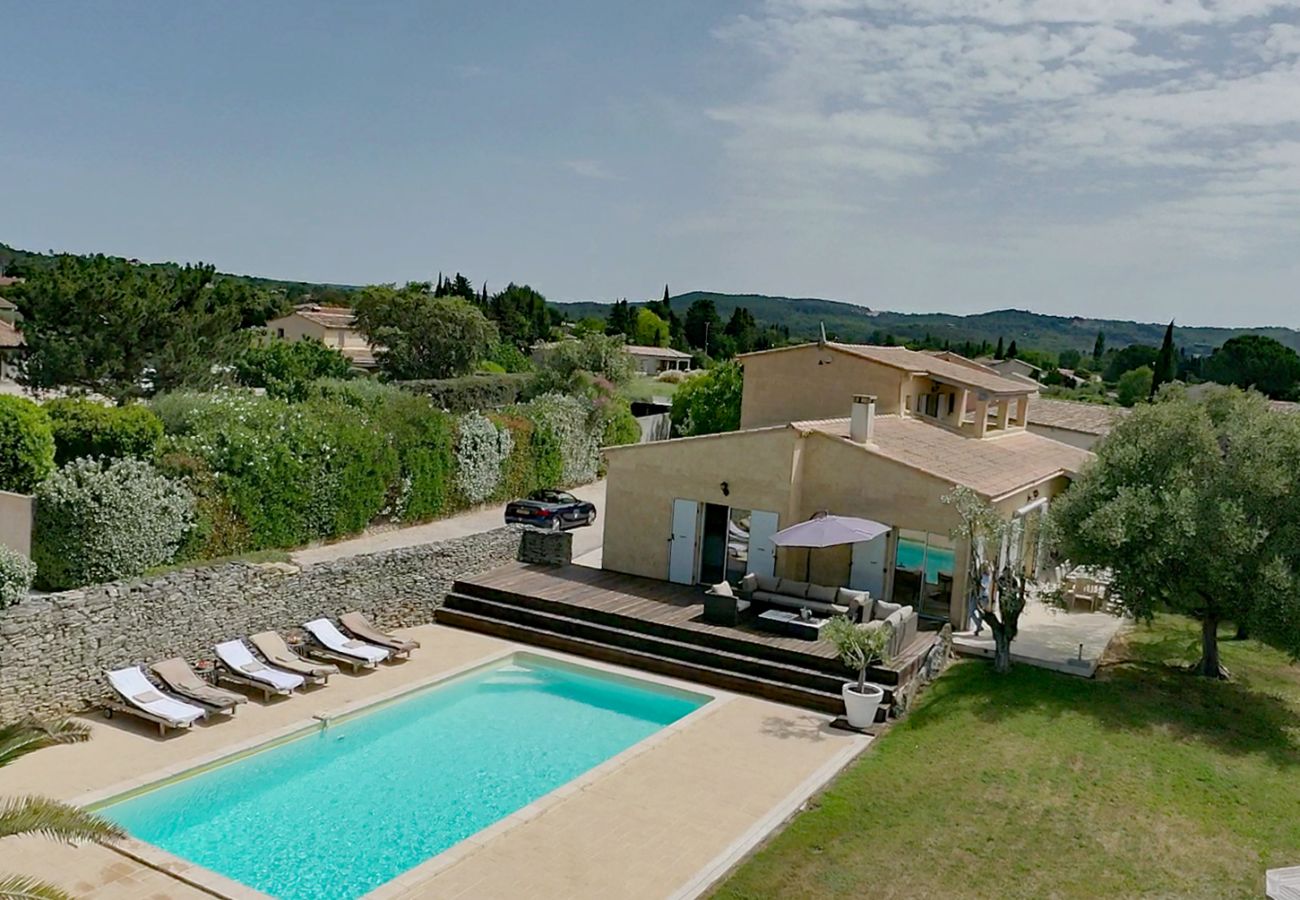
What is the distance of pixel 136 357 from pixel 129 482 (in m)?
20.2

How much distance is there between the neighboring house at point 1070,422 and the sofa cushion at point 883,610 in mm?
26948

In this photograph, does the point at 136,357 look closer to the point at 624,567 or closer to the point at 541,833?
the point at 624,567

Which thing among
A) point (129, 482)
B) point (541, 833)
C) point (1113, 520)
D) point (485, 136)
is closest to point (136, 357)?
point (485, 136)

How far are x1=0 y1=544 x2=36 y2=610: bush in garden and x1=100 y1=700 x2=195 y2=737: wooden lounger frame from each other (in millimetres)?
2137

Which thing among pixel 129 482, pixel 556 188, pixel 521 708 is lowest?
pixel 521 708

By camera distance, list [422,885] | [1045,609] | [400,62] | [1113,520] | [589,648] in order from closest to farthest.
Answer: [422,885] < [1113,520] < [589,648] < [1045,609] < [400,62]

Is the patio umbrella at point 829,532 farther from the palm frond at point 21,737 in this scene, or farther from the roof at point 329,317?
the roof at point 329,317

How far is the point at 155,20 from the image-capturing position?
2355cm

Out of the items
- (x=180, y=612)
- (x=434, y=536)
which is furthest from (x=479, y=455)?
(x=180, y=612)

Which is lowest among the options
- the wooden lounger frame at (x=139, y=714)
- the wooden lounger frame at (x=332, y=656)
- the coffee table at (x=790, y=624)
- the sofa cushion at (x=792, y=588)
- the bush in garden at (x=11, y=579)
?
the wooden lounger frame at (x=332, y=656)

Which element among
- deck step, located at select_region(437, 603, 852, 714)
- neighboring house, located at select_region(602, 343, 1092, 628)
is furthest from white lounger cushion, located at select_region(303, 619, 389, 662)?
neighboring house, located at select_region(602, 343, 1092, 628)

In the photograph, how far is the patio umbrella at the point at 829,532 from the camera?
18.9m

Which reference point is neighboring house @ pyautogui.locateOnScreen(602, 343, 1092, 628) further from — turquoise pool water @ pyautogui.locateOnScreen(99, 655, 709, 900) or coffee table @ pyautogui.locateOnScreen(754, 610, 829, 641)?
turquoise pool water @ pyautogui.locateOnScreen(99, 655, 709, 900)

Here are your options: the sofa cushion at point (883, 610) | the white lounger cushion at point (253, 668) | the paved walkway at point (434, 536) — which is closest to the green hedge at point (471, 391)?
the paved walkway at point (434, 536)
